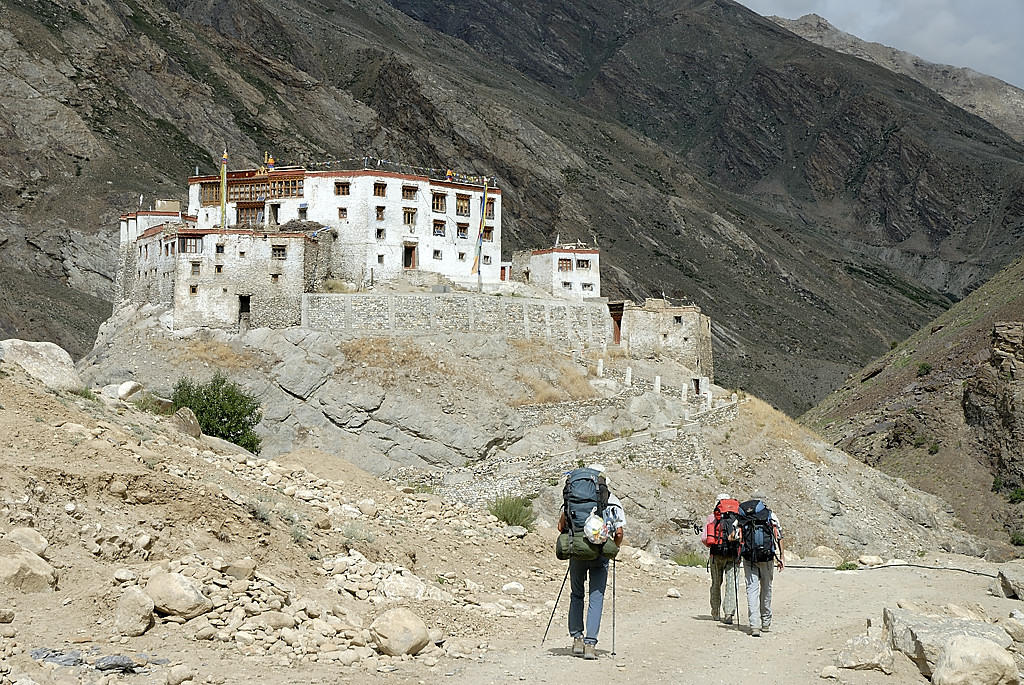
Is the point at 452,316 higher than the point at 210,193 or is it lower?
lower

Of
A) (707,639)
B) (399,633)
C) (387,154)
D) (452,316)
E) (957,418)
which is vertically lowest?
(707,639)

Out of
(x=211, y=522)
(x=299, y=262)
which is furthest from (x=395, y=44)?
(x=211, y=522)

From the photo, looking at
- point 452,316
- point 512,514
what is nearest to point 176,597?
point 512,514

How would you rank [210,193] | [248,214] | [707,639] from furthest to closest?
[210,193] → [248,214] → [707,639]

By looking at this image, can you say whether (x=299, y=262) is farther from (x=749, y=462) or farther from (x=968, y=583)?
(x=968, y=583)

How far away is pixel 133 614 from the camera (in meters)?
11.5

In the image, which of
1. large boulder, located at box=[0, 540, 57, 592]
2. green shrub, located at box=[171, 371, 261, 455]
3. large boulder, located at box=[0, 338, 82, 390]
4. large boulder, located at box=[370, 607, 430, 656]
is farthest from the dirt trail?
green shrub, located at box=[171, 371, 261, 455]

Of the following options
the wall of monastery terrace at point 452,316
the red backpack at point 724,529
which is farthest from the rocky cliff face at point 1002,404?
the red backpack at point 724,529

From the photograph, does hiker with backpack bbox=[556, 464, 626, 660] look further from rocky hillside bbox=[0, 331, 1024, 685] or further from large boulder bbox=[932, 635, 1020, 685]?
large boulder bbox=[932, 635, 1020, 685]

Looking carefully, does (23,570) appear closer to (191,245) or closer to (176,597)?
(176,597)

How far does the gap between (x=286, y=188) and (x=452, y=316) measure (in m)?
12.3

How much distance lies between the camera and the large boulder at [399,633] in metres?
12.2

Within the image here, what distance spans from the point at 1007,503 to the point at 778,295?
3614 inches

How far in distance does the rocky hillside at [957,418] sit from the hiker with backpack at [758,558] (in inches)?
1581
